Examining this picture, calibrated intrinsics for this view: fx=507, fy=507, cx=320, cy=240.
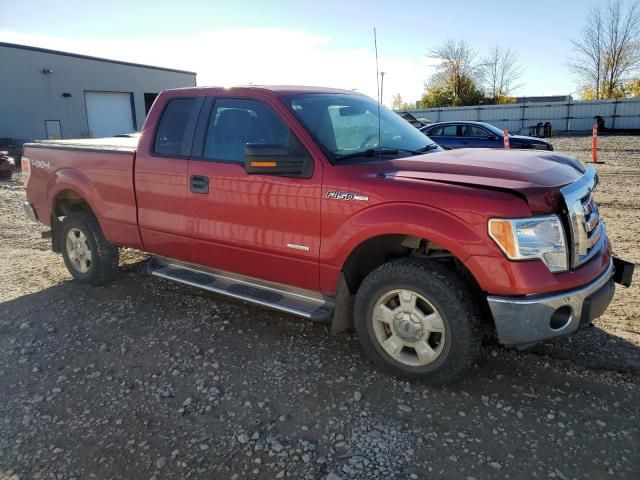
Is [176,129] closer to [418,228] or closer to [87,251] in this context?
[87,251]

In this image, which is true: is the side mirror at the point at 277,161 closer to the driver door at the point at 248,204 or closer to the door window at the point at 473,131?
the driver door at the point at 248,204

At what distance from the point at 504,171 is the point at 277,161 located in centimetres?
151

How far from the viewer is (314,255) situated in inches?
144

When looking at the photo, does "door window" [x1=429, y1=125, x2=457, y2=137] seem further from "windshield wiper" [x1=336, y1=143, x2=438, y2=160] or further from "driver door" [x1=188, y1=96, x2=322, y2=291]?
"driver door" [x1=188, y1=96, x2=322, y2=291]

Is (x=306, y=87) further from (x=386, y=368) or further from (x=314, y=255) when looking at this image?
(x=386, y=368)

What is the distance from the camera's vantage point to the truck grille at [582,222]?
3059 millimetres

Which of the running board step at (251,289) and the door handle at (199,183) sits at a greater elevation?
the door handle at (199,183)

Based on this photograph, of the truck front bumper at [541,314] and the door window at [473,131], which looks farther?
the door window at [473,131]

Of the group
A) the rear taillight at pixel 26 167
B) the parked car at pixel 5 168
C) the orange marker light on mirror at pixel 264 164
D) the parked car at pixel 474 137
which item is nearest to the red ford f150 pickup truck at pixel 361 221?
the orange marker light on mirror at pixel 264 164

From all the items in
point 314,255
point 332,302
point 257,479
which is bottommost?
point 257,479

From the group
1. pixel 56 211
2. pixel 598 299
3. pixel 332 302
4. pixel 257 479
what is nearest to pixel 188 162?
pixel 332 302

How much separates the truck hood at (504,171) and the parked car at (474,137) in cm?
1080

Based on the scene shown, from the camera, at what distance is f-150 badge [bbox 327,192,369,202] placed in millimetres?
3333

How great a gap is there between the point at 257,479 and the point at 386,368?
124cm
